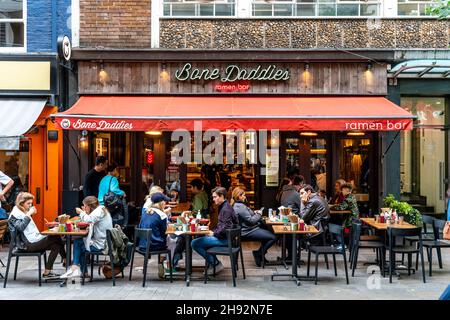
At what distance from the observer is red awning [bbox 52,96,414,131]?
460 inches

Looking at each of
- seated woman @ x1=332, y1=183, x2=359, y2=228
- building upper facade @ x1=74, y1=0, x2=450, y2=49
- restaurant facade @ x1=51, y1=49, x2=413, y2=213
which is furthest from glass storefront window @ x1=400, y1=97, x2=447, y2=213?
seated woman @ x1=332, y1=183, x2=359, y2=228

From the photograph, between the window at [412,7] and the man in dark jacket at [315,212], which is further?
the window at [412,7]

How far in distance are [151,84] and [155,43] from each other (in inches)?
40.7

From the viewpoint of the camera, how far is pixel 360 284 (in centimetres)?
963

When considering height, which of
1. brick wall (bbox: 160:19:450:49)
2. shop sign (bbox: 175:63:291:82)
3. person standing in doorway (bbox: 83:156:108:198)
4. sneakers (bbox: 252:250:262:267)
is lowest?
sneakers (bbox: 252:250:262:267)

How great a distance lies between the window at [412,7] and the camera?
14.2 meters

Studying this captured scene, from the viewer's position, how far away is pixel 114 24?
46.0 feet

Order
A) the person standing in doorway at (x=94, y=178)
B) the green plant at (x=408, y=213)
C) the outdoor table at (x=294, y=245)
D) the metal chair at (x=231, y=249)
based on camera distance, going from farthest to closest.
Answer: the person standing in doorway at (x=94, y=178)
the green plant at (x=408, y=213)
the outdoor table at (x=294, y=245)
the metal chair at (x=231, y=249)

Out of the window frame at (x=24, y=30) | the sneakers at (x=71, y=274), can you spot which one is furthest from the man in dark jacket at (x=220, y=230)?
the window frame at (x=24, y=30)

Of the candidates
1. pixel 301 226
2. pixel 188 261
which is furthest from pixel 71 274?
pixel 301 226

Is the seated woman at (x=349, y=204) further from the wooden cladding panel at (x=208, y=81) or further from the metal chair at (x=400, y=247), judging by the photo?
the wooden cladding panel at (x=208, y=81)

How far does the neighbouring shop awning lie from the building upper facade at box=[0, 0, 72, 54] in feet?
4.42

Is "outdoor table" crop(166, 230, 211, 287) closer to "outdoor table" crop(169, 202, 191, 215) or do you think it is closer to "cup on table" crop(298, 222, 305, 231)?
"cup on table" crop(298, 222, 305, 231)

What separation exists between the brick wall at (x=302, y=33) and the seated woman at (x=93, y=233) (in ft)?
18.6
